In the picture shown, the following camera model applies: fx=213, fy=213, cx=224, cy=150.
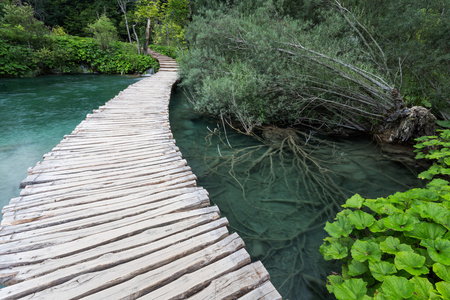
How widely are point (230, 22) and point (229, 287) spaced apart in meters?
6.73

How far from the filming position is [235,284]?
1654 millimetres

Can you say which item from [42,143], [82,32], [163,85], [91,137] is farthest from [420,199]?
[82,32]

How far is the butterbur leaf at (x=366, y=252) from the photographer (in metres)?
1.66

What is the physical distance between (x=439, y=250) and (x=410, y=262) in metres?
0.24

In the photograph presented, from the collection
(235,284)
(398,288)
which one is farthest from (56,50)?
(398,288)

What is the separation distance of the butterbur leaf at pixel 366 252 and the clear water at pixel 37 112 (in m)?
5.25

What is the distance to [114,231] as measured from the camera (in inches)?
81.7

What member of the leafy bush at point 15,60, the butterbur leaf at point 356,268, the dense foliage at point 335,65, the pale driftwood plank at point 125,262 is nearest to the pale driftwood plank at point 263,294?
the pale driftwood plank at point 125,262

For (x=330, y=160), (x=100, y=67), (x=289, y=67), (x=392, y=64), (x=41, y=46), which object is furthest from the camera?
(x=100, y=67)

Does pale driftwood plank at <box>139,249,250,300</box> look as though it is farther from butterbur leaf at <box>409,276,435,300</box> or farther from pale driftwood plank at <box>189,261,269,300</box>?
butterbur leaf at <box>409,276,435,300</box>

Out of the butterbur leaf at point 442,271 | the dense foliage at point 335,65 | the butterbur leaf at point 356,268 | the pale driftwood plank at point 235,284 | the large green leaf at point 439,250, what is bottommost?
the pale driftwood plank at point 235,284

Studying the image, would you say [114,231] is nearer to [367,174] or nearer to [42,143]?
[367,174]

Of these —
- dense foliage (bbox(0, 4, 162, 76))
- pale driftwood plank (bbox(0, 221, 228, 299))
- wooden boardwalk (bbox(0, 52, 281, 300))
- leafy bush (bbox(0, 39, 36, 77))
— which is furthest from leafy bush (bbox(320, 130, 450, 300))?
leafy bush (bbox(0, 39, 36, 77))

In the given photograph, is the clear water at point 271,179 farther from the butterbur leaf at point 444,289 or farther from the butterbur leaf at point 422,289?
Result: the butterbur leaf at point 444,289
